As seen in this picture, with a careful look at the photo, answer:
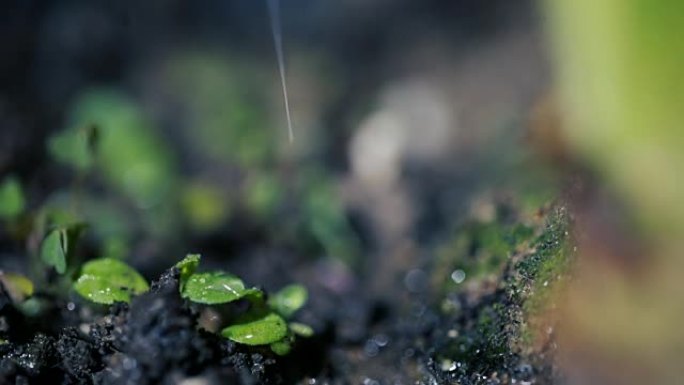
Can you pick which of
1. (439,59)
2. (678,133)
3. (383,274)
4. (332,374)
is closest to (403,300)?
(383,274)

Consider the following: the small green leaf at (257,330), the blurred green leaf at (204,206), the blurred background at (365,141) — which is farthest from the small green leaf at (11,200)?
the small green leaf at (257,330)

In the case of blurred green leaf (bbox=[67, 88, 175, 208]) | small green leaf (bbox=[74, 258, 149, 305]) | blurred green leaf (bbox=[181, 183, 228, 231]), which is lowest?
blurred green leaf (bbox=[181, 183, 228, 231])

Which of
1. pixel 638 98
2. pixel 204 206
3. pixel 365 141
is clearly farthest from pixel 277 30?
pixel 638 98

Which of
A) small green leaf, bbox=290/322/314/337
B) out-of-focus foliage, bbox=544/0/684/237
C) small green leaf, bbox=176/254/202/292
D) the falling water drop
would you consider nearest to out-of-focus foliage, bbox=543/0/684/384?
out-of-focus foliage, bbox=544/0/684/237

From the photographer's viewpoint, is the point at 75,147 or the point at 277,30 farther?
the point at 277,30

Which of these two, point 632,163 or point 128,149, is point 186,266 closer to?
point 632,163

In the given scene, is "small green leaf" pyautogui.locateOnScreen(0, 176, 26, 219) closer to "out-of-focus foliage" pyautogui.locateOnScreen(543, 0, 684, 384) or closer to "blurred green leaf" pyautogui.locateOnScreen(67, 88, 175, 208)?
"blurred green leaf" pyautogui.locateOnScreen(67, 88, 175, 208)

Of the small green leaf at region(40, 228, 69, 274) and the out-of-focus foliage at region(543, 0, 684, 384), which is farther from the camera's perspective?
the small green leaf at region(40, 228, 69, 274)
